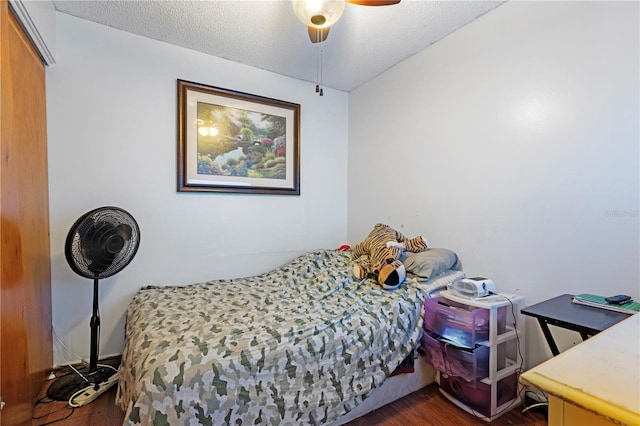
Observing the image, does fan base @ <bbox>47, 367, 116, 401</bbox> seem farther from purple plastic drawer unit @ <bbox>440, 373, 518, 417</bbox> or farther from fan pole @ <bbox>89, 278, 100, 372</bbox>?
purple plastic drawer unit @ <bbox>440, 373, 518, 417</bbox>

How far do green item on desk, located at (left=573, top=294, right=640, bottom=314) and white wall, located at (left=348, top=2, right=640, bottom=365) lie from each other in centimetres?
16

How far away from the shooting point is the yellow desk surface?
1.41ft

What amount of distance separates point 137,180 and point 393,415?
236 centimetres

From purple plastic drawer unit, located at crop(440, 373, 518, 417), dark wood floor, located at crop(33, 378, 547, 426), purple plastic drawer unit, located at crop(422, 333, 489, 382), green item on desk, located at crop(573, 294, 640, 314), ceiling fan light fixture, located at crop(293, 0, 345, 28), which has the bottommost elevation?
dark wood floor, located at crop(33, 378, 547, 426)

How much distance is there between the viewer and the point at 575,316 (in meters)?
1.19

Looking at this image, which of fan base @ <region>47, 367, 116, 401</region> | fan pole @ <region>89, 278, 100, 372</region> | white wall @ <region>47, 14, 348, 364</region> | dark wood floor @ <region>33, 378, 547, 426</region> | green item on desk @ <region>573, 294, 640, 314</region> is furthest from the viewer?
white wall @ <region>47, 14, 348, 364</region>

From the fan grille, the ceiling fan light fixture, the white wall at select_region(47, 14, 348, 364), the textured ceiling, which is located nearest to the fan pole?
the fan grille

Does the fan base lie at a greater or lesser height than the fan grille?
lesser

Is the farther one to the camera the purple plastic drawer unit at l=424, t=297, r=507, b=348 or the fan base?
the fan base

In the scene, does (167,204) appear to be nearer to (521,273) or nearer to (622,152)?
(521,273)

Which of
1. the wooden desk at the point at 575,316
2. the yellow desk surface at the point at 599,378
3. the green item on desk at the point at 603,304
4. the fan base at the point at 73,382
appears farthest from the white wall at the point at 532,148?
the fan base at the point at 73,382

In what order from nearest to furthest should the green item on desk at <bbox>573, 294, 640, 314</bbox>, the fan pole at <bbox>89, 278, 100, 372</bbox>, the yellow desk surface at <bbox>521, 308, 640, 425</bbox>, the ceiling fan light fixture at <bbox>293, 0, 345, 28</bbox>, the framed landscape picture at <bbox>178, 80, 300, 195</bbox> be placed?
the yellow desk surface at <bbox>521, 308, 640, 425</bbox> → the green item on desk at <bbox>573, 294, 640, 314</bbox> → the ceiling fan light fixture at <bbox>293, 0, 345, 28</bbox> → the fan pole at <bbox>89, 278, 100, 372</bbox> → the framed landscape picture at <bbox>178, 80, 300, 195</bbox>

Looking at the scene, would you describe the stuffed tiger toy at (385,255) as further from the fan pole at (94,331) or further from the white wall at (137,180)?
the fan pole at (94,331)

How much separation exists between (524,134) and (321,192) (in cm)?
183
